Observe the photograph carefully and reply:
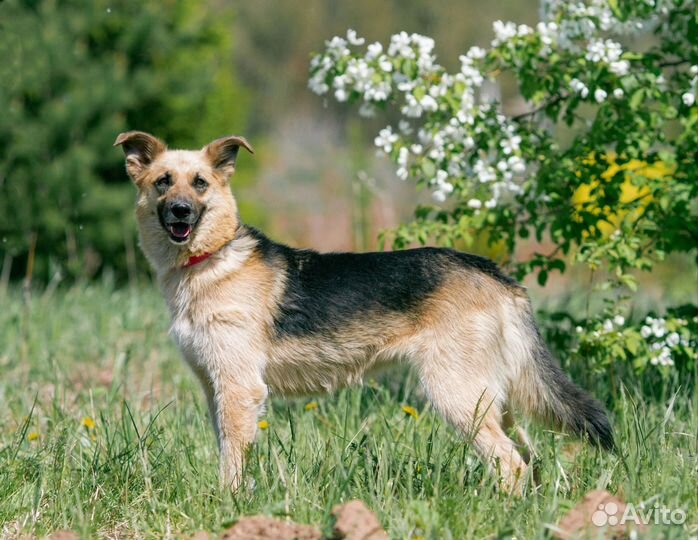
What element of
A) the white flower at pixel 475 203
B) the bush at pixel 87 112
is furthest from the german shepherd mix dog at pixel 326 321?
Result: the bush at pixel 87 112

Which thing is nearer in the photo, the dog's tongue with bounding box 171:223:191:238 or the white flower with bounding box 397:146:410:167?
the dog's tongue with bounding box 171:223:191:238

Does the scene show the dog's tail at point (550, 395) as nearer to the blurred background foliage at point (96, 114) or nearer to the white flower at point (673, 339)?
the white flower at point (673, 339)

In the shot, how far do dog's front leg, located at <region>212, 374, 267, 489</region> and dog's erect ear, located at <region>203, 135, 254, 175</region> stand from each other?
120 cm

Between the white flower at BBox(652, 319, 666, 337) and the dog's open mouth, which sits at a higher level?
the dog's open mouth

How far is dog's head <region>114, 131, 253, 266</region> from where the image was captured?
14.2 feet

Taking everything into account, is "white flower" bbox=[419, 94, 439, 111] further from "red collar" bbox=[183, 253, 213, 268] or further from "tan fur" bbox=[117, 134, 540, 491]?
"red collar" bbox=[183, 253, 213, 268]

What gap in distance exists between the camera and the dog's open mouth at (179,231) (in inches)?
169

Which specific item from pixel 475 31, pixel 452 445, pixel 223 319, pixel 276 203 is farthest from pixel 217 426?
pixel 475 31

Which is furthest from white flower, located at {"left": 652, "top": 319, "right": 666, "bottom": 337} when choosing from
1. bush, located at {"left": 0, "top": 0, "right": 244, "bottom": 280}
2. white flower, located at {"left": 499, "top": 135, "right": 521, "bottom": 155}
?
bush, located at {"left": 0, "top": 0, "right": 244, "bottom": 280}

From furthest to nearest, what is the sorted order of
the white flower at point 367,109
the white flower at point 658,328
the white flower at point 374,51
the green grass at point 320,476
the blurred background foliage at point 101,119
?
the blurred background foliage at point 101,119, the white flower at point 367,109, the white flower at point 374,51, the white flower at point 658,328, the green grass at point 320,476

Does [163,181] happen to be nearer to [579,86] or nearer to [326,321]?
[326,321]

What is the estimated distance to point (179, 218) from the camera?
14.0ft

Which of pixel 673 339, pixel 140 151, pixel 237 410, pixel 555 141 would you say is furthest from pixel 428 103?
pixel 237 410

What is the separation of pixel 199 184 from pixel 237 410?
1.21m
